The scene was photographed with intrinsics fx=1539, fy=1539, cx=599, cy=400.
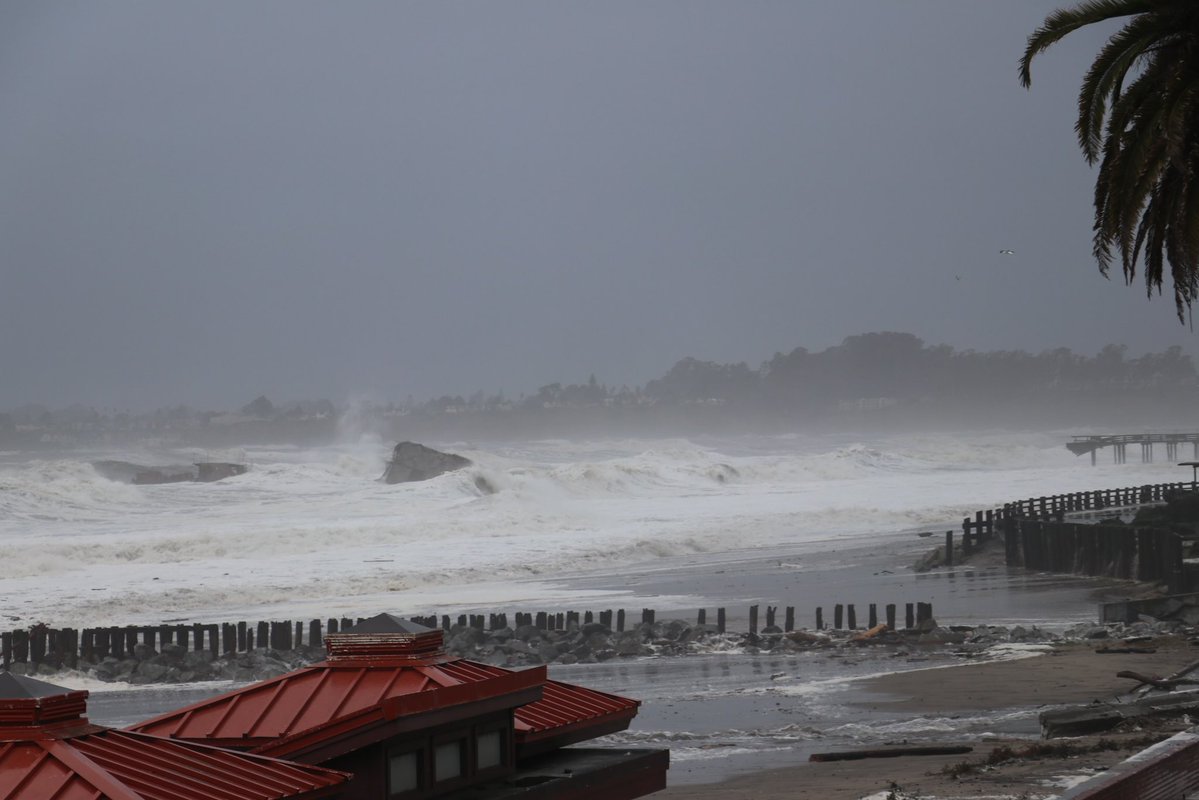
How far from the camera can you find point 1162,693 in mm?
19109

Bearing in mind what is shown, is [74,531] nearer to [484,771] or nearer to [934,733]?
[934,733]

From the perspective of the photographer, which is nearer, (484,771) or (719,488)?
(484,771)

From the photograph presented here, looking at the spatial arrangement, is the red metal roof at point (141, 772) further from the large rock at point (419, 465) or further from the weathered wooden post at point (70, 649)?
the large rock at point (419, 465)

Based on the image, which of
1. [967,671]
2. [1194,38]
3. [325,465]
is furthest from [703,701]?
[325,465]

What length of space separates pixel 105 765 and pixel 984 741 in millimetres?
13387

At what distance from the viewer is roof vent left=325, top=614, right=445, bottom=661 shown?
887cm

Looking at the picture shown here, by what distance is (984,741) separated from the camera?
1788 cm

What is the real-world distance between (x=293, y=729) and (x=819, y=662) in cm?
1952

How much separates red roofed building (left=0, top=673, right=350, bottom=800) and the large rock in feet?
313

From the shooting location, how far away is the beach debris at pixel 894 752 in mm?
17172

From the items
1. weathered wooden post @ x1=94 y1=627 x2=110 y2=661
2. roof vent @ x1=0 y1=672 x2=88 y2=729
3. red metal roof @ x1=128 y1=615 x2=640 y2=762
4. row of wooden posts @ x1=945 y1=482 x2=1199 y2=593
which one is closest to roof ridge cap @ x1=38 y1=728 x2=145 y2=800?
roof vent @ x1=0 y1=672 x2=88 y2=729

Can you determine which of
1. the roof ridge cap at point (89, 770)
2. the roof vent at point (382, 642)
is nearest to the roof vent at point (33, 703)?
the roof ridge cap at point (89, 770)

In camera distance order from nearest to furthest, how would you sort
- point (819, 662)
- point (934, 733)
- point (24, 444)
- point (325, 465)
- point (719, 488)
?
point (934, 733) < point (819, 662) < point (719, 488) < point (325, 465) < point (24, 444)

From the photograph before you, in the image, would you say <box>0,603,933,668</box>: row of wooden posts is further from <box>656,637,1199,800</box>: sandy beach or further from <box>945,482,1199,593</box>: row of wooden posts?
<box>945,482,1199,593</box>: row of wooden posts
